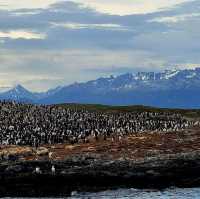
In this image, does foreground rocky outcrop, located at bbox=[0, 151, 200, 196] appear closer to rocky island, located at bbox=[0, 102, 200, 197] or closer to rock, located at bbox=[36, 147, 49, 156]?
rocky island, located at bbox=[0, 102, 200, 197]

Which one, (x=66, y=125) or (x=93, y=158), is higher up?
(x=66, y=125)

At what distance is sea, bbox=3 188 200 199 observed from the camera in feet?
261

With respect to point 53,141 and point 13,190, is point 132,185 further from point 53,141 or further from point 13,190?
point 53,141

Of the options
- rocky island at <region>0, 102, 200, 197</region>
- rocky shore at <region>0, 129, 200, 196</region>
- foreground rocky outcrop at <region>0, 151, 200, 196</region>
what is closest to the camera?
foreground rocky outcrop at <region>0, 151, 200, 196</region>

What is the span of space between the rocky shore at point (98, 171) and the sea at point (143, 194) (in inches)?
92.2

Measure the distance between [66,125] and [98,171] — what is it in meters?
34.9

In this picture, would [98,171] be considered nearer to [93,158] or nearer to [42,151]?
[93,158]

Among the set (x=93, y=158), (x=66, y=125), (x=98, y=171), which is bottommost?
(x=98, y=171)

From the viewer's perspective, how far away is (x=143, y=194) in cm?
8188

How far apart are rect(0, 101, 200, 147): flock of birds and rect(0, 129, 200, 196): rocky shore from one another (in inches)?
570

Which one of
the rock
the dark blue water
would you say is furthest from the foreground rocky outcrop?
the rock

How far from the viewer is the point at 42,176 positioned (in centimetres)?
8775

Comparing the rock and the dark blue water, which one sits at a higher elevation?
the rock

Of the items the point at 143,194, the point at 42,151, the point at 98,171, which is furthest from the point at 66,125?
the point at 143,194
